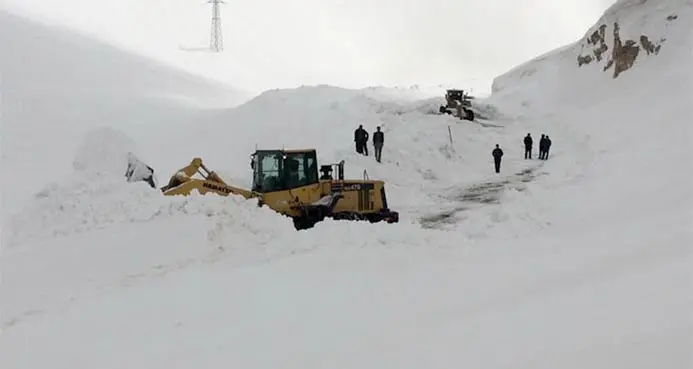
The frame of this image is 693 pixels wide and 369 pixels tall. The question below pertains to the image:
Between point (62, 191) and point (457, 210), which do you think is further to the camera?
point (457, 210)

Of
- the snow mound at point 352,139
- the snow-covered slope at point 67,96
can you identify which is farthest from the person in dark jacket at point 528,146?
the snow-covered slope at point 67,96

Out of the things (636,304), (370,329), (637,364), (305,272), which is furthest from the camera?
(305,272)

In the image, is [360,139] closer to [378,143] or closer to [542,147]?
[378,143]

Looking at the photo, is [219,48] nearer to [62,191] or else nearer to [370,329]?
[62,191]

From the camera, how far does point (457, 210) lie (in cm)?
1548

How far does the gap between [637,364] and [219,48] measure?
157ft

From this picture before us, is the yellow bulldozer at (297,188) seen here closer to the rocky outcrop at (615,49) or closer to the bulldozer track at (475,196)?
the bulldozer track at (475,196)

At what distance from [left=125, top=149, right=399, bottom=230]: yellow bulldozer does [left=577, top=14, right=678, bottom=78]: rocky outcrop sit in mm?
22708

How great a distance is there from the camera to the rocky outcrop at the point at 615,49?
102 ft

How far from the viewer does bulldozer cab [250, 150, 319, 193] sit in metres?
12.1

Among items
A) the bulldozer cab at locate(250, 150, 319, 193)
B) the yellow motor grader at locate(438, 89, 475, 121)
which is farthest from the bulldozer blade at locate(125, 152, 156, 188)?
the yellow motor grader at locate(438, 89, 475, 121)

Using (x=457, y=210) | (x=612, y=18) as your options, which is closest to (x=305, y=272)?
(x=457, y=210)

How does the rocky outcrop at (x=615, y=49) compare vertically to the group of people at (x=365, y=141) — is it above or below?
above

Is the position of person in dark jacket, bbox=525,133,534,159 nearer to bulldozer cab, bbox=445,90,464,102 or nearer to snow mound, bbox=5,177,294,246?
bulldozer cab, bbox=445,90,464,102
